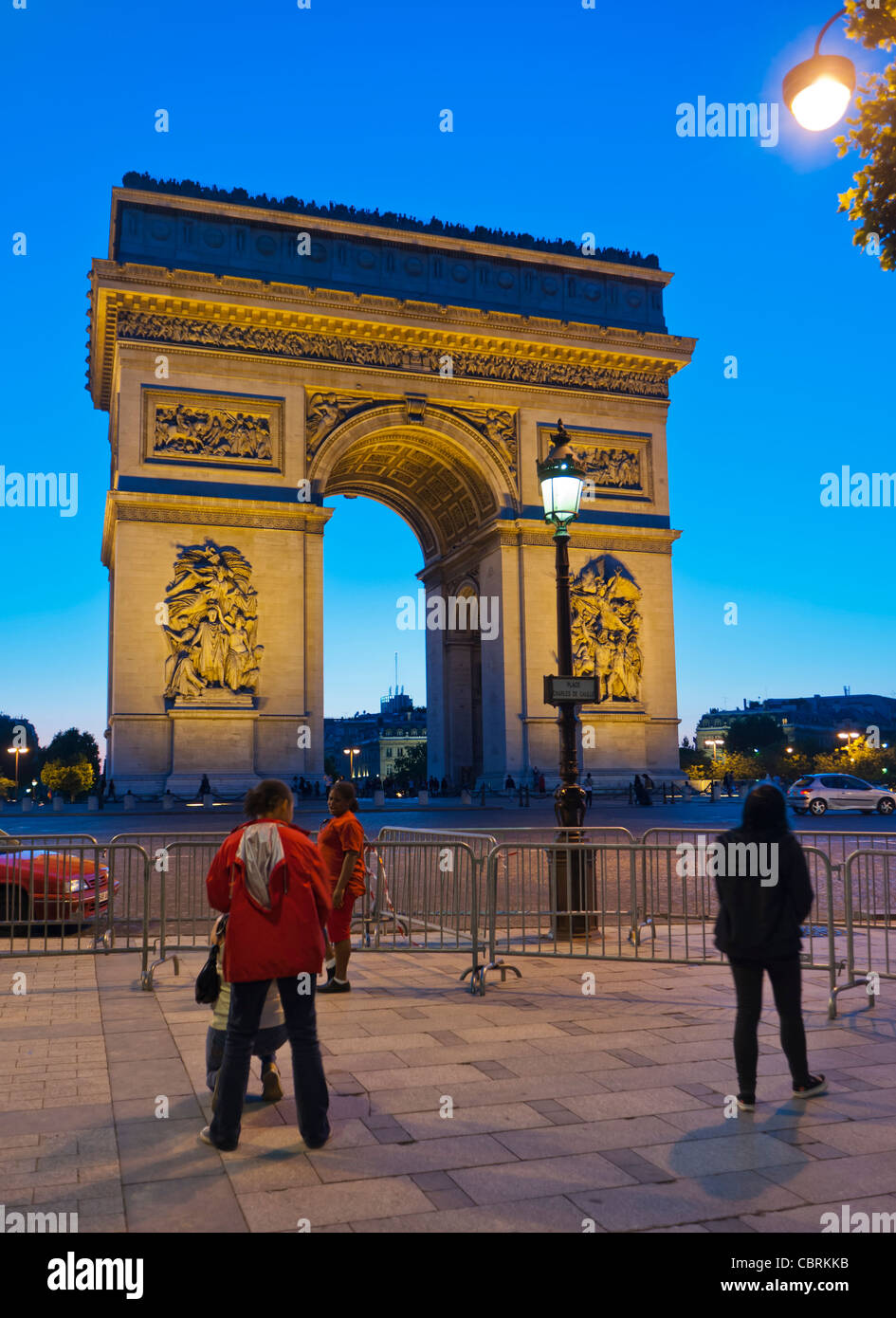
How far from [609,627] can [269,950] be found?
33285mm

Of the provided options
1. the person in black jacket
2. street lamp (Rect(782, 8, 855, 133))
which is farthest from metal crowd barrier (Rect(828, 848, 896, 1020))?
street lamp (Rect(782, 8, 855, 133))

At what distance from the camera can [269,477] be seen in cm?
3469

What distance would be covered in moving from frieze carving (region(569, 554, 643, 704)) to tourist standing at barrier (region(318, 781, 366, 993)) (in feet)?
94.6

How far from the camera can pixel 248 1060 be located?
5.01 meters

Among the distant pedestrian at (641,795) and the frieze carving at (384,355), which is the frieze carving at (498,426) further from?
the distant pedestrian at (641,795)

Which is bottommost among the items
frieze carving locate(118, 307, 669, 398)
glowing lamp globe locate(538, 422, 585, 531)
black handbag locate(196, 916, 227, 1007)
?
black handbag locate(196, 916, 227, 1007)

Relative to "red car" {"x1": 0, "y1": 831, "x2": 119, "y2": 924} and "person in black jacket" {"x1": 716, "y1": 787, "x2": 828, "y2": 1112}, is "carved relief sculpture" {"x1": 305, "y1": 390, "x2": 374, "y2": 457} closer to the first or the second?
"red car" {"x1": 0, "y1": 831, "x2": 119, "y2": 924}

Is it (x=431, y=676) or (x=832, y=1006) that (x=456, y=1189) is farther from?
(x=431, y=676)

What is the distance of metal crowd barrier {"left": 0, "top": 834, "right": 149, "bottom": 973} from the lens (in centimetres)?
983

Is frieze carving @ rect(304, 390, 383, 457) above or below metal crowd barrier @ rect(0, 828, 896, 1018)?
above

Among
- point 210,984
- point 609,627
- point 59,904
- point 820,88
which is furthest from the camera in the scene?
point 609,627

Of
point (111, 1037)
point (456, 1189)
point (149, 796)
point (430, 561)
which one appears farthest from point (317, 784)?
point (456, 1189)

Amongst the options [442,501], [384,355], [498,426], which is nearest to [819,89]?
[384,355]

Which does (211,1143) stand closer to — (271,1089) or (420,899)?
(271,1089)
